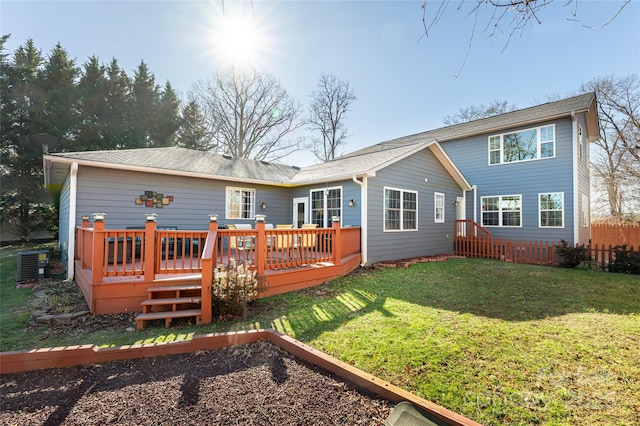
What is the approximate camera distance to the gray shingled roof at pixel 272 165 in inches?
331

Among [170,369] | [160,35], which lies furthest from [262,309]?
[160,35]

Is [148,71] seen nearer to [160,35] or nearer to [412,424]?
[160,35]

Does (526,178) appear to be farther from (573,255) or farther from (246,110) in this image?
(246,110)

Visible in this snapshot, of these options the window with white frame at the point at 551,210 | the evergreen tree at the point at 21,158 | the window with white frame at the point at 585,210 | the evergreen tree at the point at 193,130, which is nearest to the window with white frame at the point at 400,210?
the window with white frame at the point at 551,210

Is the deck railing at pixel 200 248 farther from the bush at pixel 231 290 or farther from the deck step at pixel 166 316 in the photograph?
the deck step at pixel 166 316

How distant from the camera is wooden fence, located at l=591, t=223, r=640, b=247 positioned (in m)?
12.7

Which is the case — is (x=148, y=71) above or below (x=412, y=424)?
above

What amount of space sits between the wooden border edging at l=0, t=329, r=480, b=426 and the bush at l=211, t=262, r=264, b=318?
0.81m

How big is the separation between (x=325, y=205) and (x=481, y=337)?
692 cm

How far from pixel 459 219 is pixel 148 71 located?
2660 centimetres

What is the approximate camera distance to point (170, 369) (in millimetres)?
3137

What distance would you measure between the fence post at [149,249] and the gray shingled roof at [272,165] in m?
4.38

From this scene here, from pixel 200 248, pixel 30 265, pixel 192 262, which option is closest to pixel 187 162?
pixel 30 265

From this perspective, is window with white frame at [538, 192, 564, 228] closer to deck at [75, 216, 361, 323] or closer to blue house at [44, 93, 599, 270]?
blue house at [44, 93, 599, 270]
